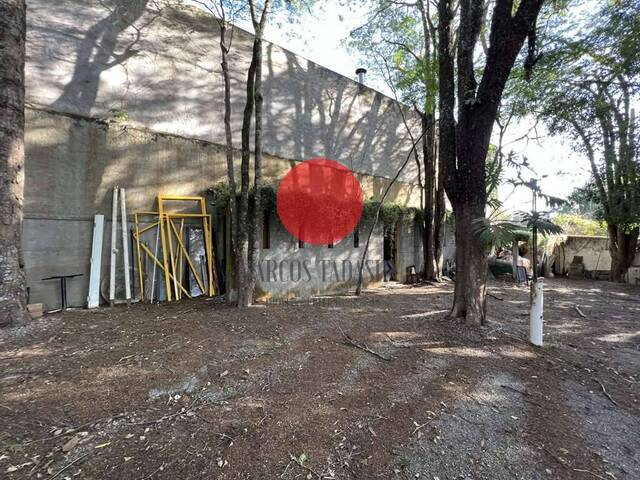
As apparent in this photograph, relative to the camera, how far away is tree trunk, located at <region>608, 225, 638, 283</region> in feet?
28.9

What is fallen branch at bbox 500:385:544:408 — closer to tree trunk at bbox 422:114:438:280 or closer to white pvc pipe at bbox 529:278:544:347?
white pvc pipe at bbox 529:278:544:347

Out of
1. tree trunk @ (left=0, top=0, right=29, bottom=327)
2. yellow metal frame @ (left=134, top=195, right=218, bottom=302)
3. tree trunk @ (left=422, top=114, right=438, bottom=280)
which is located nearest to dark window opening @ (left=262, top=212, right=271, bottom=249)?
yellow metal frame @ (left=134, top=195, right=218, bottom=302)

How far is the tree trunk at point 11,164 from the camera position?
358 cm

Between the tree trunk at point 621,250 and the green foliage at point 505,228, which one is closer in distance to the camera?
the green foliage at point 505,228

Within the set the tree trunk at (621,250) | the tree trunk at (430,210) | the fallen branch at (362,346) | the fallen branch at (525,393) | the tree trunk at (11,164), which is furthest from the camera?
the tree trunk at (621,250)

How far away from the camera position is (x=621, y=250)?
29.3ft

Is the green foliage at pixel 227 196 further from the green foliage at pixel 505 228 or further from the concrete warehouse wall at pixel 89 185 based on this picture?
the green foliage at pixel 505 228

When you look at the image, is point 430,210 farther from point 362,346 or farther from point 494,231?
point 362,346

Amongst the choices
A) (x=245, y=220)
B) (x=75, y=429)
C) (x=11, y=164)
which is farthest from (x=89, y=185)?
(x=75, y=429)

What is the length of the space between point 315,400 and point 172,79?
268 inches

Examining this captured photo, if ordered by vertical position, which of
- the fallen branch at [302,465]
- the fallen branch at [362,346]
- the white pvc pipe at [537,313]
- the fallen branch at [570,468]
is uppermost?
the white pvc pipe at [537,313]

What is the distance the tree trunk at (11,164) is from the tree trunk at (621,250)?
13597 mm

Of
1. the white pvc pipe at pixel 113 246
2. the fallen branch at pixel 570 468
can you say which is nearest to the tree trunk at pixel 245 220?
the white pvc pipe at pixel 113 246

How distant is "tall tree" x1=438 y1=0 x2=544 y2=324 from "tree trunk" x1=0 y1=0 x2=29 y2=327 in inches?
219
